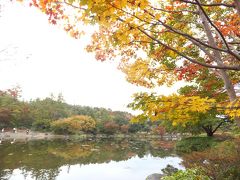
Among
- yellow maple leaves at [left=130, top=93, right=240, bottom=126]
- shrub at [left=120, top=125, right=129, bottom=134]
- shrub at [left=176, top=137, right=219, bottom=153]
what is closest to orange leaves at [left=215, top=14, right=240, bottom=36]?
yellow maple leaves at [left=130, top=93, right=240, bottom=126]

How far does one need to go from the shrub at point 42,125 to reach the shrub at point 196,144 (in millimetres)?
45599

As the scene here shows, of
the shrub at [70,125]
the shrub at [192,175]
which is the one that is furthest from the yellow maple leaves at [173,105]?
the shrub at [70,125]

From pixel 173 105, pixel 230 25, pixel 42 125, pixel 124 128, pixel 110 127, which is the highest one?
pixel 42 125

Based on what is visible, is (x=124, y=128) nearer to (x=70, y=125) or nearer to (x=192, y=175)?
(x=70, y=125)

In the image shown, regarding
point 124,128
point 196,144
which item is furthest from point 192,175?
point 124,128

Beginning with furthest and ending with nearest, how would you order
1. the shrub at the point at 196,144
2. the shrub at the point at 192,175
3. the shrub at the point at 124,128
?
the shrub at the point at 124,128 → the shrub at the point at 196,144 → the shrub at the point at 192,175

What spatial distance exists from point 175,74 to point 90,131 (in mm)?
71284

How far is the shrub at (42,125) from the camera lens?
6528cm

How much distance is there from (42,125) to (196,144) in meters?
51.1

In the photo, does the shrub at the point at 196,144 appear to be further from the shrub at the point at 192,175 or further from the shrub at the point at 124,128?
the shrub at the point at 124,128

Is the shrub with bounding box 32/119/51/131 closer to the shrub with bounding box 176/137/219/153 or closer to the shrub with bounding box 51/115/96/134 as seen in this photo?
the shrub with bounding box 51/115/96/134

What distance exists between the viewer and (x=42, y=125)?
218 feet

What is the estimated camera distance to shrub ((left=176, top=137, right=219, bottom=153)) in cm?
2270

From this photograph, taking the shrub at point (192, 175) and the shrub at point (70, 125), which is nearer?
the shrub at point (192, 175)
